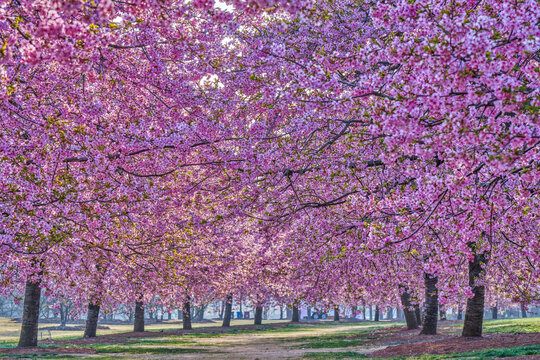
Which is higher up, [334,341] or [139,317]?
[139,317]

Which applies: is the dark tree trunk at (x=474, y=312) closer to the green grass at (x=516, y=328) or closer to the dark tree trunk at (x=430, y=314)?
the dark tree trunk at (x=430, y=314)

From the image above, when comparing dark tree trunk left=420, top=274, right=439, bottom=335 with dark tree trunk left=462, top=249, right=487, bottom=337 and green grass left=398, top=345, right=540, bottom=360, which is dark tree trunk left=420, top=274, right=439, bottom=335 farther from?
green grass left=398, top=345, right=540, bottom=360

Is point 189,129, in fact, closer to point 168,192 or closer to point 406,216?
point 168,192

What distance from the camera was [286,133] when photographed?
12438 mm

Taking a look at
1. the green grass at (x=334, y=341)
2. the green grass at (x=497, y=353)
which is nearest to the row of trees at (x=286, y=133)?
the green grass at (x=497, y=353)

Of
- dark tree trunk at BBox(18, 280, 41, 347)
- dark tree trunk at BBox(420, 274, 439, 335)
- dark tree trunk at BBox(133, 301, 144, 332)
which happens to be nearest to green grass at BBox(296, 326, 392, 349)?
dark tree trunk at BBox(420, 274, 439, 335)

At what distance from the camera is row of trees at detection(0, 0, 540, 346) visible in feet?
20.2

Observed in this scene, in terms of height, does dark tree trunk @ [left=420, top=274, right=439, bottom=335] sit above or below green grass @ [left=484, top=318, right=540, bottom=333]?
above

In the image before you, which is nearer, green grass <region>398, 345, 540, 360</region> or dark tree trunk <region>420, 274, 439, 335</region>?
green grass <region>398, 345, 540, 360</region>

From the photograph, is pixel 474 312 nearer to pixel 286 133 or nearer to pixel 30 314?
pixel 286 133

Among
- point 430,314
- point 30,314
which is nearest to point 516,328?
point 430,314

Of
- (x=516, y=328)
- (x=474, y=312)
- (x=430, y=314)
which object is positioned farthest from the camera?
(x=516, y=328)

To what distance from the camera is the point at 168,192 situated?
1478cm

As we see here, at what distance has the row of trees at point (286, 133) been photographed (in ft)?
20.2
